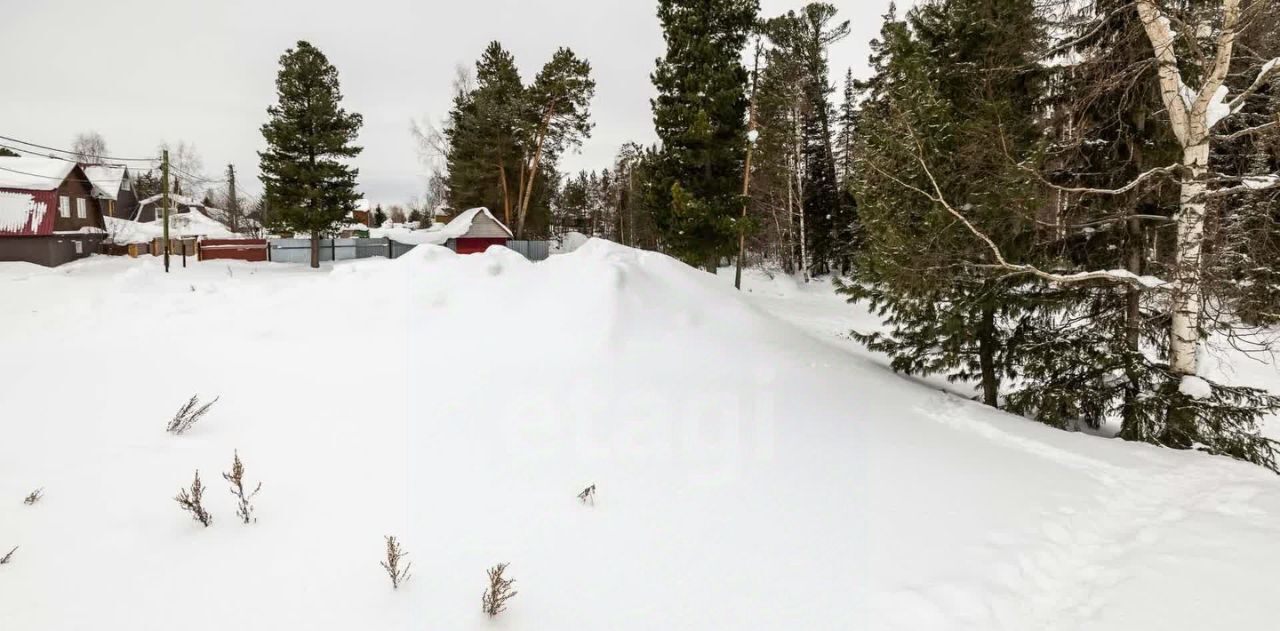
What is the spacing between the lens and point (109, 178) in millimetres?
40688

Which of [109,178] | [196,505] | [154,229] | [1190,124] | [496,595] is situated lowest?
[496,595]

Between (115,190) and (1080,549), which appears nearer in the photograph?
(1080,549)

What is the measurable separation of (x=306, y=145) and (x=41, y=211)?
43.9 feet

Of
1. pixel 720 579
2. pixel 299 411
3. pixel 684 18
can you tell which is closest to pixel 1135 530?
pixel 720 579

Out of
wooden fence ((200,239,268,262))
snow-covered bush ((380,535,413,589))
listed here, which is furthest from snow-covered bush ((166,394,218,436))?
wooden fence ((200,239,268,262))

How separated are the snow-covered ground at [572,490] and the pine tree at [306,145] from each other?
18.8 metres

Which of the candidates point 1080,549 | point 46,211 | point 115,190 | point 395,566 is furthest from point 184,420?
point 115,190

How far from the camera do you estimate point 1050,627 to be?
316cm

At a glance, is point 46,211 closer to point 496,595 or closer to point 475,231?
point 475,231

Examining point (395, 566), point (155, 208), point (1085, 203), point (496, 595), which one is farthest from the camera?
point (155, 208)

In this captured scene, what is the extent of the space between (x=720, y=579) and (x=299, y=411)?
452 centimetres

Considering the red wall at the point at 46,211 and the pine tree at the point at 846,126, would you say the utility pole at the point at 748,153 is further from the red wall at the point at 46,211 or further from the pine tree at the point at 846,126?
the red wall at the point at 46,211

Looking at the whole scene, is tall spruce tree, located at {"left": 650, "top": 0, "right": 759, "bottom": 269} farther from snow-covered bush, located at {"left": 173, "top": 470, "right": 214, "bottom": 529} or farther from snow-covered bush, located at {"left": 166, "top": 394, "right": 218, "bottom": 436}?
snow-covered bush, located at {"left": 173, "top": 470, "right": 214, "bottom": 529}

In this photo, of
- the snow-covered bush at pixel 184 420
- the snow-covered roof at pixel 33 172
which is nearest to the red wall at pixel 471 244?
the snow-covered roof at pixel 33 172
